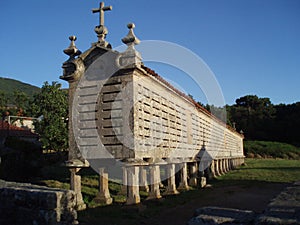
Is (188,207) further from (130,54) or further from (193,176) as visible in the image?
(193,176)

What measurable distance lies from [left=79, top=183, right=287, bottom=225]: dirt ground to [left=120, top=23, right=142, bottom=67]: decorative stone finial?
395cm

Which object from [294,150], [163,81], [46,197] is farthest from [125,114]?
[294,150]

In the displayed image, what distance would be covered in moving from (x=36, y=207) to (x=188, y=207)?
5680mm

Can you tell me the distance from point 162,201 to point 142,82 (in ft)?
13.0

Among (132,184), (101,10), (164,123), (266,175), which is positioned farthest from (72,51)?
(266,175)

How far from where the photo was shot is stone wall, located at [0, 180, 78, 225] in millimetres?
3852

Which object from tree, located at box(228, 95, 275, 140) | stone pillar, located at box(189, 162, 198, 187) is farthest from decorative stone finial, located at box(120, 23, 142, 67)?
tree, located at box(228, 95, 275, 140)

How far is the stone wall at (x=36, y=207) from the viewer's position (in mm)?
3852

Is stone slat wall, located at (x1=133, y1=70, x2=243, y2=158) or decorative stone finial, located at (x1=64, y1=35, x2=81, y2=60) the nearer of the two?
stone slat wall, located at (x1=133, y1=70, x2=243, y2=158)

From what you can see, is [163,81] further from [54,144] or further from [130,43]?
[54,144]

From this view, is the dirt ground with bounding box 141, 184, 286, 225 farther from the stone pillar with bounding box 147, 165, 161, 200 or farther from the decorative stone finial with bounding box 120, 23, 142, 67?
the decorative stone finial with bounding box 120, 23, 142, 67

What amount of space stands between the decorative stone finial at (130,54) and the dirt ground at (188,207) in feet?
13.0

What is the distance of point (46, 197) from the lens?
12.8 ft

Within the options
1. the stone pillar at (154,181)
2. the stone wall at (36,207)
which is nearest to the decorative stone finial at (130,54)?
the stone pillar at (154,181)
